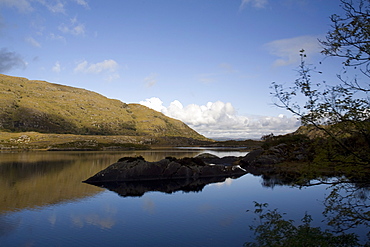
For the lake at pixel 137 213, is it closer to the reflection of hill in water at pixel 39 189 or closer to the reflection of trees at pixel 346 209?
the reflection of hill in water at pixel 39 189

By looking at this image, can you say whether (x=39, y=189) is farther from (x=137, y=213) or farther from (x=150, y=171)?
(x=137, y=213)

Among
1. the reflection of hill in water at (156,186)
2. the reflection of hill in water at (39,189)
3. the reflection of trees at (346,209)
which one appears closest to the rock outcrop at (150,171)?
the reflection of hill in water at (156,186)

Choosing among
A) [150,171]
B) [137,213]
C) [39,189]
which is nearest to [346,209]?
[137,213]

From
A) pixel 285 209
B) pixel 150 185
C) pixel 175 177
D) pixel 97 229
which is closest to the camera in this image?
pixel 97 229

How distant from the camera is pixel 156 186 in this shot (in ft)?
151

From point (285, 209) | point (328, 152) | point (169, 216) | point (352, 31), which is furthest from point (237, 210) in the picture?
point (352, 31)

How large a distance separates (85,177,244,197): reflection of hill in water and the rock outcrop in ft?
4.85

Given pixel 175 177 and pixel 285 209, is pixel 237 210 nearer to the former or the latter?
pixel 285 209

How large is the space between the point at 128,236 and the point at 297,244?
13339 millimetres

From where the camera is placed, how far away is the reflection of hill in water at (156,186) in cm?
4184

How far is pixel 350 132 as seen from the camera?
516 inches

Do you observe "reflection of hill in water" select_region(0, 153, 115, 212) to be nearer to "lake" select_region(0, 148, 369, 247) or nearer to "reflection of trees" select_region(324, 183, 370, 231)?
"lake" select_region(0, 148, 369, 247)

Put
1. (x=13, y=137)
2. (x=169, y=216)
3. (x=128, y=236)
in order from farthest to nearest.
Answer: (x=13, y=137)
(x=169, y=216)
(x=128, y=236)

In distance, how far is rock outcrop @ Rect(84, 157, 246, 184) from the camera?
50.1m
